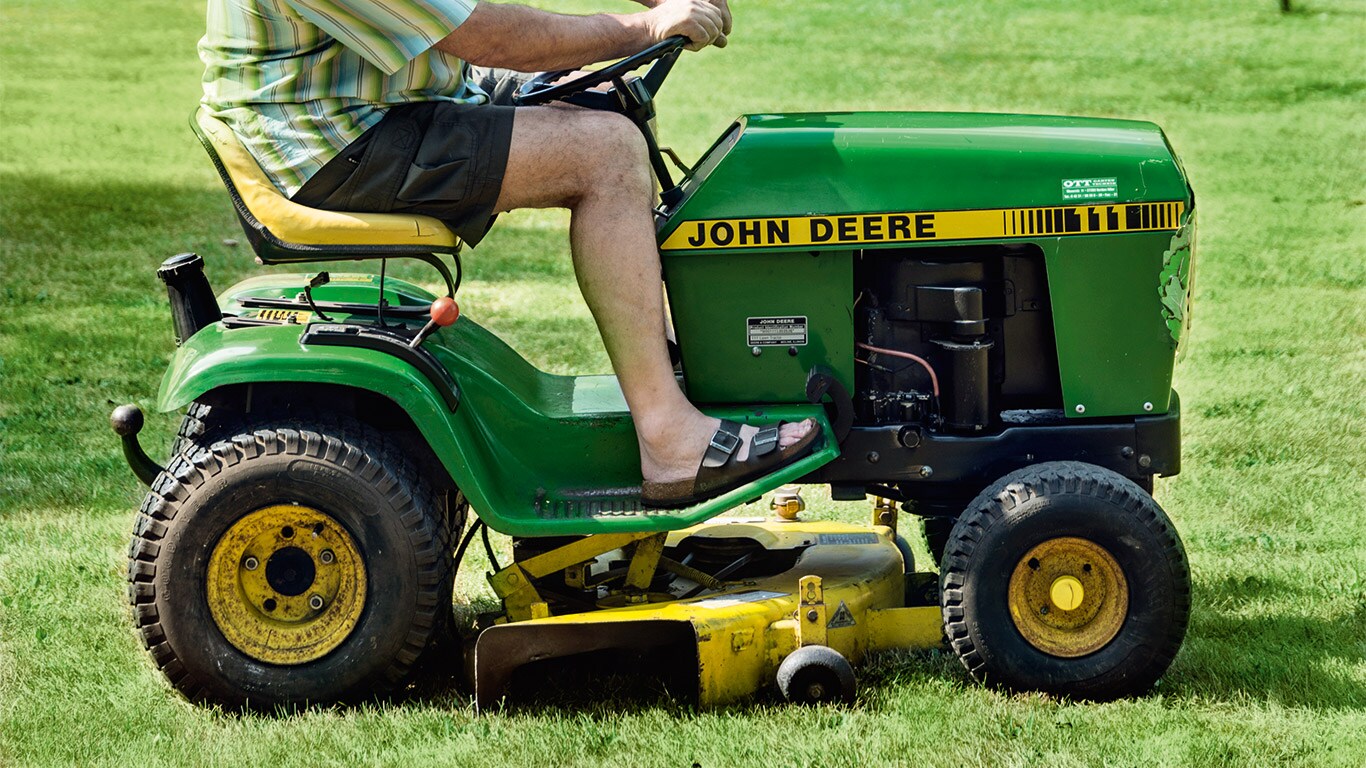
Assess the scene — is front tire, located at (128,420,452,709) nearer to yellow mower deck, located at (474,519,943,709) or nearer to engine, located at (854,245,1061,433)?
yellow mower deck, located at (474,519,943,709)

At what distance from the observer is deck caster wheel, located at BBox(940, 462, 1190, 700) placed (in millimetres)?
3762

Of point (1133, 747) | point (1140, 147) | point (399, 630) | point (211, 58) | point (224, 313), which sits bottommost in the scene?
point (1133, 747)

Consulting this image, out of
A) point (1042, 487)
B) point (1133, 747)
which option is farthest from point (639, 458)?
point (1133, 747)

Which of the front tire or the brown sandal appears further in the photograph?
the brown sandal

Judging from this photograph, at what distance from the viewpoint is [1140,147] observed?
3.90m

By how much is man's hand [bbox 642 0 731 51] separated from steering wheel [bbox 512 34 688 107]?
0.08 feet

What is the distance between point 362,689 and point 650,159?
Answer: 1.47m

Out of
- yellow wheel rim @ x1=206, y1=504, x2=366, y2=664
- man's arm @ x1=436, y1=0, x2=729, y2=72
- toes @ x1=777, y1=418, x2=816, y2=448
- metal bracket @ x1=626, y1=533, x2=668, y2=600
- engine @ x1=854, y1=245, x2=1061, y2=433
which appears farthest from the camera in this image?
metal bracket @ x1=626, y1=533, x2=668, y2=600

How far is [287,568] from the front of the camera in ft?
12.4

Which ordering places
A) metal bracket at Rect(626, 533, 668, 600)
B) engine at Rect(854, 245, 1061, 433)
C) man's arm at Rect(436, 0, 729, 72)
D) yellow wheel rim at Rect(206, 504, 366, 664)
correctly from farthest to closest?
metal bracket at Rect(626, 533, 668, 600), engine at Rect(854, 245, 1061, 433), yellow wheel rim at Rect(206, 504, 366, 664), man's arm at Rect(436, 0, 729, 72)

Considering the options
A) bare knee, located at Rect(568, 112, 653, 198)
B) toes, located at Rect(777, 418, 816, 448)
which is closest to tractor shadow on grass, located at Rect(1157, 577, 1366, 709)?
toes, located at Rect(777, 418, 816, 448)

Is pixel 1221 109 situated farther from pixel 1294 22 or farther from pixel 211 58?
pixel 211 58

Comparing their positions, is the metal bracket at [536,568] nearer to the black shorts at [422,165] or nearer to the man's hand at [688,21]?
the black shorts at [422,165]

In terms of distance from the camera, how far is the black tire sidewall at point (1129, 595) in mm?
3758
